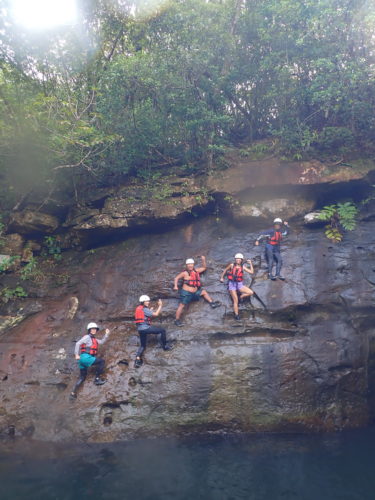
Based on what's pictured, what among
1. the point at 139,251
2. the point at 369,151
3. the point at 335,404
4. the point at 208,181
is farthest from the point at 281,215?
the point at 335,404

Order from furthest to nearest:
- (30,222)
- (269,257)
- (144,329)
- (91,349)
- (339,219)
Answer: (30,222) → (339,219) → (269,257) → (144,329) → (91,349)

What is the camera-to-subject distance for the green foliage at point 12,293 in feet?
44.2

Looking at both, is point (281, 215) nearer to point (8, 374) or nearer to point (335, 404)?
point (335, 404)

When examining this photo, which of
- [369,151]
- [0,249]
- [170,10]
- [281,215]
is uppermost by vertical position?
[170,10]

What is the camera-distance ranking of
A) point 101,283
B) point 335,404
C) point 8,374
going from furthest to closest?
point 101,283, point 8,374, point 335,404

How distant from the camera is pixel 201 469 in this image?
27.0ft

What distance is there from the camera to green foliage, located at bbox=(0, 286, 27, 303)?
13484 mm

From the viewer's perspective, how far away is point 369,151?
13977 mm

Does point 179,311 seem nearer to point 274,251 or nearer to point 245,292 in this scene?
point 245,292

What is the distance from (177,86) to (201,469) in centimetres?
1322

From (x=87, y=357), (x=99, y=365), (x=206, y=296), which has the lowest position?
(x=99, y=365)

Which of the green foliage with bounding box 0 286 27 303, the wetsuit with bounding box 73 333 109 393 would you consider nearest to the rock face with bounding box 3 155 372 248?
the green foliage with bounding box 0 286 27 303

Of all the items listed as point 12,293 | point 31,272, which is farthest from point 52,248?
point 12,293

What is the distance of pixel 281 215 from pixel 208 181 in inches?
132
